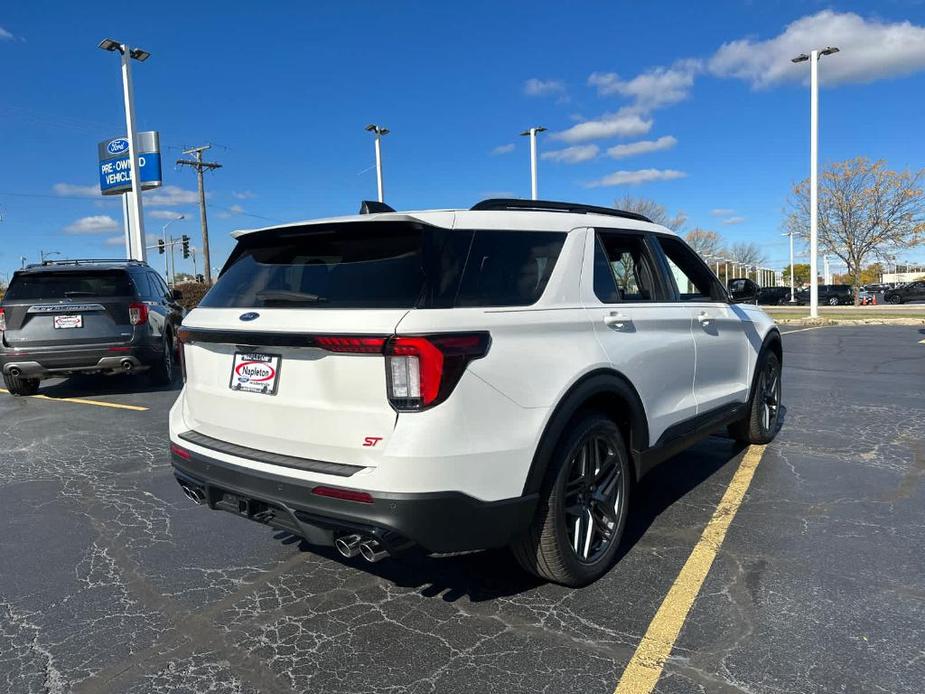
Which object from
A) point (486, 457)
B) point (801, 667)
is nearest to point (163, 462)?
point (486, 457)

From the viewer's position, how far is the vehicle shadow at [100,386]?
8930mm

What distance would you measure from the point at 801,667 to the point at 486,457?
140 cm

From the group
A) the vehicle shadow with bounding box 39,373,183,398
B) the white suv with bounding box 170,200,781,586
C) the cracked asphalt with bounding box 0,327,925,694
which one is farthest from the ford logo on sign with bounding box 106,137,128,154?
the white suv with bounding box 170,200,781,586

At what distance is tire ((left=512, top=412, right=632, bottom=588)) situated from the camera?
112 inches

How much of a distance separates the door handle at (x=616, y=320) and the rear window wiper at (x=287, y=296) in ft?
4.53

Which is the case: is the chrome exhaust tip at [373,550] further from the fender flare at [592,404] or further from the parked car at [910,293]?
the parked car at [910,293]

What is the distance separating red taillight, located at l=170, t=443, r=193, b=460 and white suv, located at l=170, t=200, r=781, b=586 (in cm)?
2

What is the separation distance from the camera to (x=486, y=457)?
2508 millimetres

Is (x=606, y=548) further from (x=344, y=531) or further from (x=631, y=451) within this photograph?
(x=344, y=531)

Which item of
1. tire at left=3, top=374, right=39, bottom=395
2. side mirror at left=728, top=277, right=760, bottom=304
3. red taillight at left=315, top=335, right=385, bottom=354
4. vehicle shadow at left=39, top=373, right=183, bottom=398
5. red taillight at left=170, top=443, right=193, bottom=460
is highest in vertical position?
side mirror at left=728, top=277, right=760, bottom=304

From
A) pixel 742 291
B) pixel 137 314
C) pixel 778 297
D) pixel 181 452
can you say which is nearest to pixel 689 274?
pixel 742 291

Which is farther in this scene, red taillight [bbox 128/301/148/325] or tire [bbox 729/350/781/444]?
red taillight [bbox 128/301/148/325]

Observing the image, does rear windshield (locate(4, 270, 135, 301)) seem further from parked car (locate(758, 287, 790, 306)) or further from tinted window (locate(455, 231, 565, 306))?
parked car (locate(758, 287, 790, 306))

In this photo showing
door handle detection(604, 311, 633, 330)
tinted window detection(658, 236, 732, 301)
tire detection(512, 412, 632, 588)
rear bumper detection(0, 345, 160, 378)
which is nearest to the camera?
tire detection(512, 412, 632, 588)
